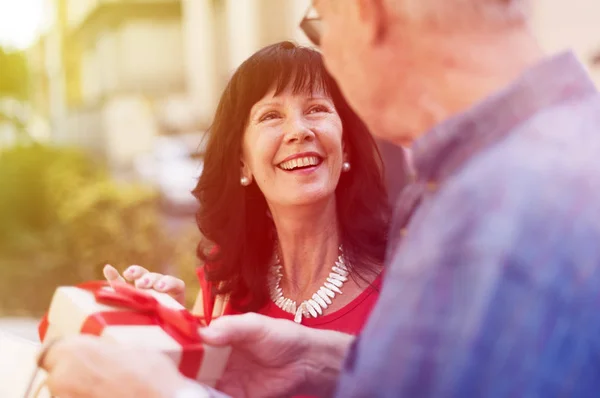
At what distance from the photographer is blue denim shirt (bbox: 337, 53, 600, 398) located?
660mm

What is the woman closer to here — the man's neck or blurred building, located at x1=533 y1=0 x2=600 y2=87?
the man's neck

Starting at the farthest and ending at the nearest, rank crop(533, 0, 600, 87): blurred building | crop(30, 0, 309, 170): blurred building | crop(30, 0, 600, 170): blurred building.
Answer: crop(30, 0, 309, 170): blurred building, crop(30, 0, 600, 170): blurred building, crop(533, 0, 600, 87): blurred building

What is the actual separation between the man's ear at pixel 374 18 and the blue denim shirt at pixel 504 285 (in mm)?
169

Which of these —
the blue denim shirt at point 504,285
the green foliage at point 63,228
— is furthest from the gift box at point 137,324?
the green foliage at point 63,228

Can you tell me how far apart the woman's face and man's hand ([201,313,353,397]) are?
266mm

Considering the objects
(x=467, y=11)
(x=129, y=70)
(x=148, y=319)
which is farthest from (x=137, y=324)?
(x=129, y=70)

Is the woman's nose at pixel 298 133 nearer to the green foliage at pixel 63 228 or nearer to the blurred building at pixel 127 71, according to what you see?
the green foliage at pixel 63 228

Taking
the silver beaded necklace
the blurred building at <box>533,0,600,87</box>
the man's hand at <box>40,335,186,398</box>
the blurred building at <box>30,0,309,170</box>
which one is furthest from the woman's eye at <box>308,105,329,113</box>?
the blurred building at <box>30,0,309,170</box>

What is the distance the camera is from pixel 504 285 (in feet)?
2.15

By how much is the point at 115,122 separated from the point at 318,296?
38.0 feet

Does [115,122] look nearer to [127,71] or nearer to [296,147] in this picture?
[127,71]

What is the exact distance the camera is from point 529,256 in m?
0.66

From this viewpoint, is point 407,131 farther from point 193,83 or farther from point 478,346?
point 193,83

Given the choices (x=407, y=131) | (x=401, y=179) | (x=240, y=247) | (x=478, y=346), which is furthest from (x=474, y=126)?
(x=401, y=179)
